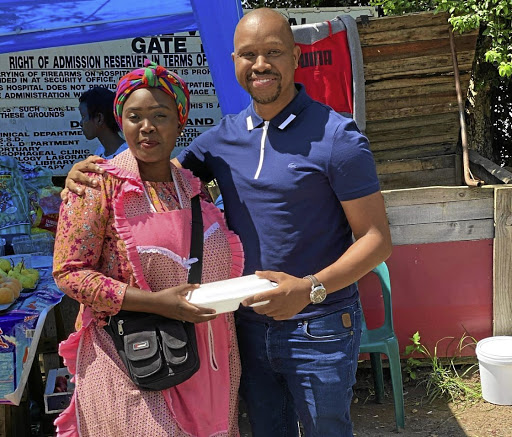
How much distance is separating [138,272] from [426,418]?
8.97ft

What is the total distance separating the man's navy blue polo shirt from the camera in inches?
83.2

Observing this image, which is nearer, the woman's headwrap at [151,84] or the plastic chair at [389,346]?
the woman's headwrap at [151,84]

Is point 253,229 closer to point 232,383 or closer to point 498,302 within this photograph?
point 232,383

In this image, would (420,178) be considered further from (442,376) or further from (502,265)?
→ (442,376)

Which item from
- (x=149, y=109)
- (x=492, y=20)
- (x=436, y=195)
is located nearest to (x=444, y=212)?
(x=436, y=195)

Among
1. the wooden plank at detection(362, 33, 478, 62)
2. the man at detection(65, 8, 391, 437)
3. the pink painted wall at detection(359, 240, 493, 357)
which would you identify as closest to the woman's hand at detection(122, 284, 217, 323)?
the man at detection(65, 8, 391, 437)

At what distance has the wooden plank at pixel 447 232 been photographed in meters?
4.40

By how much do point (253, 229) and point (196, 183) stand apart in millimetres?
241

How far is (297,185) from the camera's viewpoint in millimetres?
2156

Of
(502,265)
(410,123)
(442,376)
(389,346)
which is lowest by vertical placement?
(442,376)

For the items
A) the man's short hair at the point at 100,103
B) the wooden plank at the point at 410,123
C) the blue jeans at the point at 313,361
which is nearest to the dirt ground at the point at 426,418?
the blue jeans at the point at 313,361

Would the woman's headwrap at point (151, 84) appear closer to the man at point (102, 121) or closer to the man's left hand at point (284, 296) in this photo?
the man's left hand at point (284, 296)

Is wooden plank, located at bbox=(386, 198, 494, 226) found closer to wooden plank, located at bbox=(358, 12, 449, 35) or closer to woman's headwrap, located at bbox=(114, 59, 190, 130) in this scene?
wooden plank, located at bbox=(358, 12, 449, 35)

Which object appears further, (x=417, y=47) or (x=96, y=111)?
(x=417, y=47)
